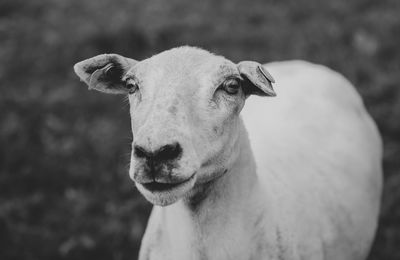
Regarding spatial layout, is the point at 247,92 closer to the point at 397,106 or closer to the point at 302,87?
the point at 302,87

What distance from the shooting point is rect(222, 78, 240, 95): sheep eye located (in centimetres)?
283

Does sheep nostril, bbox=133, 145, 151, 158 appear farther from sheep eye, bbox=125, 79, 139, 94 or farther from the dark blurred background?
the dark blurred background

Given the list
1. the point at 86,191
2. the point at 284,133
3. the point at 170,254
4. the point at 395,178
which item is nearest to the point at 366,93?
the point at 395,178

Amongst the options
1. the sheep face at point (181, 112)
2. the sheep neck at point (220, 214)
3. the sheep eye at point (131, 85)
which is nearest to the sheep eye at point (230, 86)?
the sheep face at point (181, 112)

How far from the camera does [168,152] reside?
7.95 feet

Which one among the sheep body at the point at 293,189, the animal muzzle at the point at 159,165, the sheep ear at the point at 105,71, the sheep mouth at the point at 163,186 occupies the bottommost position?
the sheep body at the point at 293,189

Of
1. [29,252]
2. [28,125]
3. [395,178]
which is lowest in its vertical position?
[395,178]

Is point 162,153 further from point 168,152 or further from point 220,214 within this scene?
point 220,214

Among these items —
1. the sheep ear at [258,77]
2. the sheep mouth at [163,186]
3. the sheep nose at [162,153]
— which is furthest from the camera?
the sheep ear at [258,77]

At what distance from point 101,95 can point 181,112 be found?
4079 millimetres

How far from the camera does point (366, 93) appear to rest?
628 cm

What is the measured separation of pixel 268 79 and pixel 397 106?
3.69 metres

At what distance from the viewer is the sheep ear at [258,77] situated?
9.04ft

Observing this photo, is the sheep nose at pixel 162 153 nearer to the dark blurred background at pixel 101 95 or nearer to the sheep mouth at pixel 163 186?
the sheep mouth at pixel 163 186
